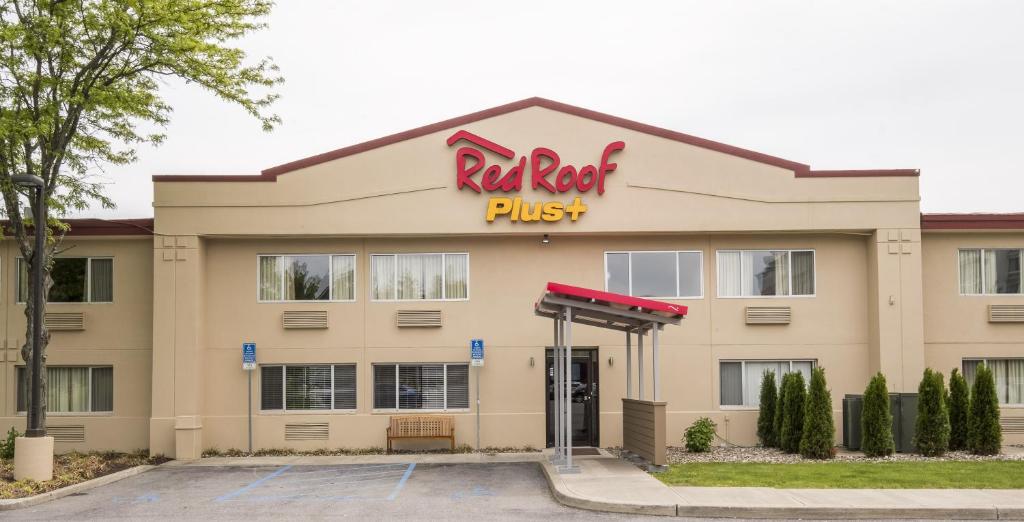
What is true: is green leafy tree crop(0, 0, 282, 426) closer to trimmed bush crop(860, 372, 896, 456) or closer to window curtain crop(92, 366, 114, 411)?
window curtain crop(92, 366, 114, 411)

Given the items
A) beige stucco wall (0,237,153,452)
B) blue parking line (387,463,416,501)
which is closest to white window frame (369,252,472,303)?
blue parking line (387,463,416,501)

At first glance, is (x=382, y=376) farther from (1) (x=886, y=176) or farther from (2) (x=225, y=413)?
(1) (x=886, y=176)

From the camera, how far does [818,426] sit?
1873cm

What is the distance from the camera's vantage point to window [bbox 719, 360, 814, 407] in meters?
21.5

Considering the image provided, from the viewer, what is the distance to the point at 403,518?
13000 millimetres

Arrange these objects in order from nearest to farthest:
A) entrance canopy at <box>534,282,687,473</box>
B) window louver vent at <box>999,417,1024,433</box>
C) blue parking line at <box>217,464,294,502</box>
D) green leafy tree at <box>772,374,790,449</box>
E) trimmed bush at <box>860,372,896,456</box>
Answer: blue parking line at <box>217,464,294,502</box>, entrance canopy at <box>534,282,687,473</box>, trimmed bush at <box>860,372,896,456</box>, green leafy tree at <box>772,374,790,449</box>, window louver vent at <box>999,417,1024,433</box>

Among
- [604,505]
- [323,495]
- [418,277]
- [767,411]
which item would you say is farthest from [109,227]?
[767,411]

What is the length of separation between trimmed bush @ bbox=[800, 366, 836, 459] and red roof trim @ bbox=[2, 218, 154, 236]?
14.5m

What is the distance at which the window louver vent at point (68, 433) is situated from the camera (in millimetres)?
21297

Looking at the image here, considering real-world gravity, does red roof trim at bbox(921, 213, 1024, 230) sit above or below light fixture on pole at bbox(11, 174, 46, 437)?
above

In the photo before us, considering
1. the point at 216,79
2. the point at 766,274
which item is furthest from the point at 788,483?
the point at 216,79

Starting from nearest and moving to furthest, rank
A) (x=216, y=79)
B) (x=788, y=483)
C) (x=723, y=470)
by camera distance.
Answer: (x=788, y=483)
(x=723, y=470)
(x=216, y=79)

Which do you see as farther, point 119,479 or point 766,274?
point 766,274

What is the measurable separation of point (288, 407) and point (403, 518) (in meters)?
9.17
